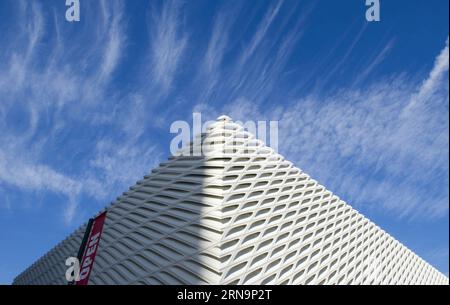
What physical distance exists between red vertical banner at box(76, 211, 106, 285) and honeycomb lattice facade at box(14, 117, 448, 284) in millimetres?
2425

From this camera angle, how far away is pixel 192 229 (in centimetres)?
2461

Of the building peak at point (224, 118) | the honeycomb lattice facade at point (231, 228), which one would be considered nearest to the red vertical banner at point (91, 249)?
the honeycomb lattice facade at point (231, 228)

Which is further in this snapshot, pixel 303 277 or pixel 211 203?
pixel 303 277

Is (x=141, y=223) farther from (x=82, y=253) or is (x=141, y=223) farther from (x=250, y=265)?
(x=250, y=265)

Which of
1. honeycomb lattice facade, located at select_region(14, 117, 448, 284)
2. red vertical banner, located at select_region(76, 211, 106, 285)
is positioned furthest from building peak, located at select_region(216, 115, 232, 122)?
red vertical banner, located at select_region(76, 211, 106, 285)

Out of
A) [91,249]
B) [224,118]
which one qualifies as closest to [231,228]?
[91,249]

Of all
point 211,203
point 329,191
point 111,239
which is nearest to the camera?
point 211,203

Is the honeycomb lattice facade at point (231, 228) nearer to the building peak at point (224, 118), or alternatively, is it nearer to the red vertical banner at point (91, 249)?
the building peak at point (224, 118)

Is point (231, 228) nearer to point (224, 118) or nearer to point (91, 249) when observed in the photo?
point (91, 249)

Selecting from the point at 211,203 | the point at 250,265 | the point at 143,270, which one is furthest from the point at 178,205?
the point at 250,265

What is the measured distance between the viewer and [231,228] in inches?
964

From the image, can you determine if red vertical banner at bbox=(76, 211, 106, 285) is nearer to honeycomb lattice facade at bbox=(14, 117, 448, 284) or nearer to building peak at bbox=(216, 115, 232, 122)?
honeycomb lattice facade at bbox=(14, 117, 448, 284)

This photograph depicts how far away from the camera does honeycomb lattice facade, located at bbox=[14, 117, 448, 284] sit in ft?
77.4

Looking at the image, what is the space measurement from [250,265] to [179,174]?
1188 cm
